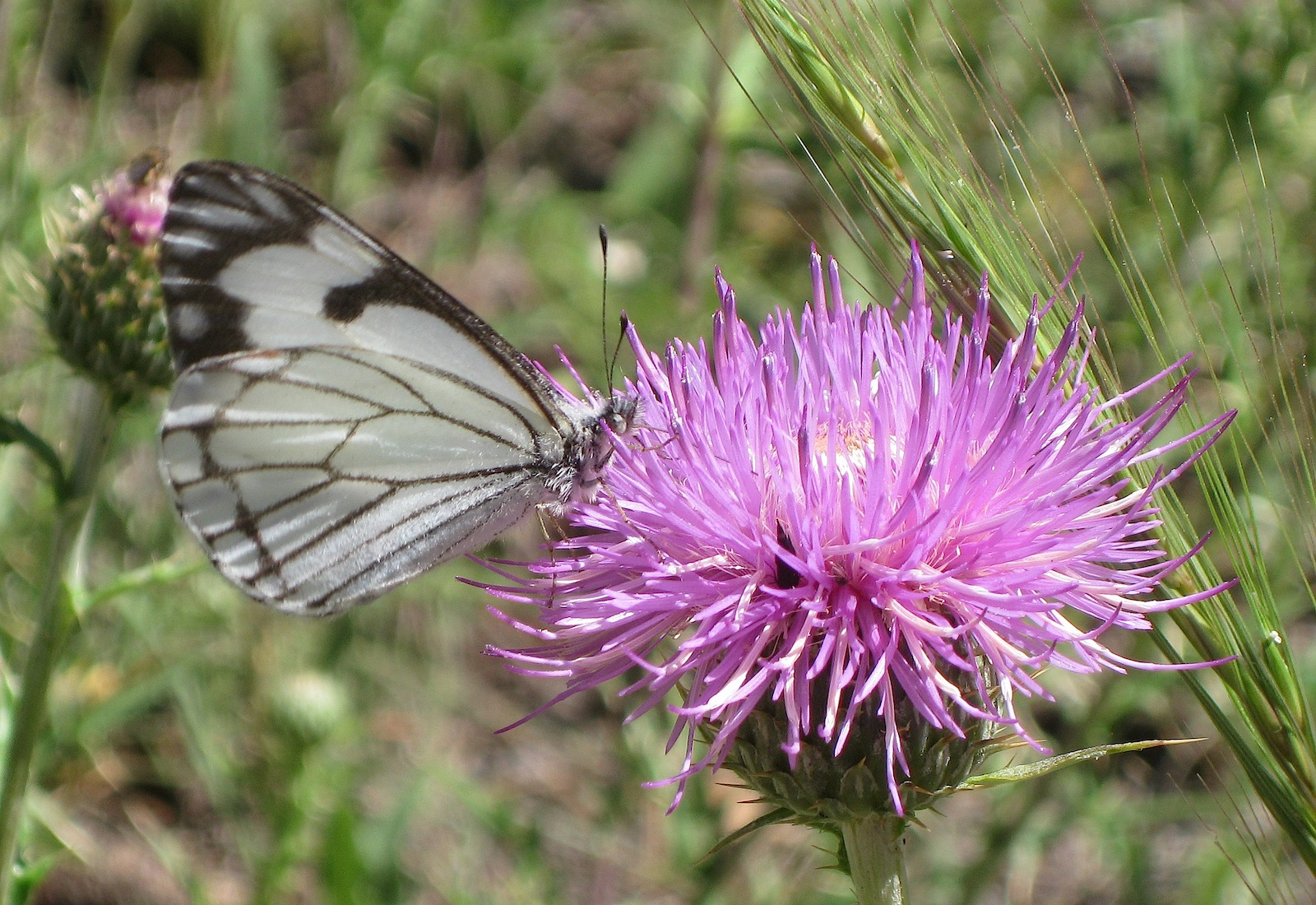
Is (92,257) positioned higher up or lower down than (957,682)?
lower down

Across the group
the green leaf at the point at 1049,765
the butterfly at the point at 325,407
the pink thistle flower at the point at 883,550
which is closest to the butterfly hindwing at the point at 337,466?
the butterfly at the point at 325,407

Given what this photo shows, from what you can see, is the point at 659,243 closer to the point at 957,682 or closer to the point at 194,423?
the point at 194,423

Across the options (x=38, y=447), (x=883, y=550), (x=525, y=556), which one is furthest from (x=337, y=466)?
(x=525, y=556)

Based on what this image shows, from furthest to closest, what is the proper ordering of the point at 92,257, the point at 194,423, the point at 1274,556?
the point at 1274,556
the point at 92,257
the point at 194,423

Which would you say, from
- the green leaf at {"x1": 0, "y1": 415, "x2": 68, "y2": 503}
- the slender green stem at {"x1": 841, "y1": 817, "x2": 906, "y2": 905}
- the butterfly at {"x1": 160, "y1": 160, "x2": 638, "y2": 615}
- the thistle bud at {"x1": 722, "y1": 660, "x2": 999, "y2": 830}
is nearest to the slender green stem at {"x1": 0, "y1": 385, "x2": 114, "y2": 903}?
the green leaf at {"x1": 0, "y1": 415, "x2": 68, "y2": 503}

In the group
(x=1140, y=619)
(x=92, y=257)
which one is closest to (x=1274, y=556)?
(x=1140, y=619)

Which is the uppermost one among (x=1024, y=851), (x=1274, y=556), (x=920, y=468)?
(x=920, y=468)

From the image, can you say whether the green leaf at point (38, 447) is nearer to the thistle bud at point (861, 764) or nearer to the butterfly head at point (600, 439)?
the butterfly head at point (600, 439)

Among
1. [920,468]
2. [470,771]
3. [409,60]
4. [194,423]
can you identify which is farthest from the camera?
[470,771]
